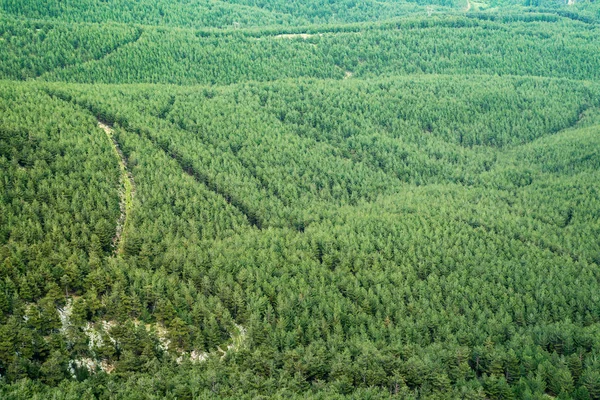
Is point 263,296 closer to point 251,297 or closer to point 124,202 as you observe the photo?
point 251,297

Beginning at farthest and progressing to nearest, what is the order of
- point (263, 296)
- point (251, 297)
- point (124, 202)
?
point (124, 202) < point (263, 296) < point (251, 297)

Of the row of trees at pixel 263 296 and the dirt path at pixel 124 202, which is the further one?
the dirt path at pixel 124 202

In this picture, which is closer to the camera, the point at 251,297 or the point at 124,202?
the point at 251,297

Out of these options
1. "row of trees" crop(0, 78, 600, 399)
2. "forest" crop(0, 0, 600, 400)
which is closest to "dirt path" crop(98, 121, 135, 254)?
"forest" crop(0, 0, 600, 400)

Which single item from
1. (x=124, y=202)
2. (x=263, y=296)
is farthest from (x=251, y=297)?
(x=124, y=202)

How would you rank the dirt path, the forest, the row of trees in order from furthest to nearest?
the dirt path < the row of trees < the forest

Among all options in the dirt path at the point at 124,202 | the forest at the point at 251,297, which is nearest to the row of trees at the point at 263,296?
the forest at the point at 251,297

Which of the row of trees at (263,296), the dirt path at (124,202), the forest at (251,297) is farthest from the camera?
the dirt path at (124,202)

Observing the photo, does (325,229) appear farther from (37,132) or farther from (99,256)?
(37,132)

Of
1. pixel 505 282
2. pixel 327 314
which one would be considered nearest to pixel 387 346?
pixel 327 314

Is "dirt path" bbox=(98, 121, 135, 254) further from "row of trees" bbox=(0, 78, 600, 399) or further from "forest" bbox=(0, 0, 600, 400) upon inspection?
"row of trees" bbox=(0, 78, 600, 399)

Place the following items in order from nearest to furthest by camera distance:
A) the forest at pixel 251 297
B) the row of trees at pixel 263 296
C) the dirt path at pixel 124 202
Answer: the forest at pixel 251 297 < the row of trees at pixel 263 296 < the dirt path at pixel 124 202

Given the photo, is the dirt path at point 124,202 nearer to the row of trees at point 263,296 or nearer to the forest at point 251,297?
the forest at point 251,297
